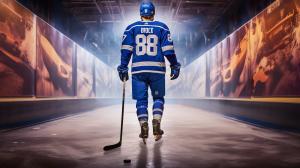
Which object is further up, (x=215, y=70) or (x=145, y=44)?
(x=215, y=70)

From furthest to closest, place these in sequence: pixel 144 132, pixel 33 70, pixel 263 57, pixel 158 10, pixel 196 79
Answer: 1. pixel 196 79
2. pixel 158 10
3. pixel 33 70
4. pixel 263 57
5. pixel 144 132

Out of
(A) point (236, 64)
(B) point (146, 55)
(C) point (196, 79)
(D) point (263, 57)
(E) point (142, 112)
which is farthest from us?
(C) point (196, 79)

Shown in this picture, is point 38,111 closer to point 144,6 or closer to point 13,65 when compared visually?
point 13,65

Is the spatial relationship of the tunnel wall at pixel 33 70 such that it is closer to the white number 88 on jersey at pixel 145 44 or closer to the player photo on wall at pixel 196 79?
the white number 88 on jersey at pixel 145 44

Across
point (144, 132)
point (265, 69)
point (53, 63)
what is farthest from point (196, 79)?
point (144, 132)

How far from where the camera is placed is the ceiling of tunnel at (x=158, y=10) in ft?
41.9

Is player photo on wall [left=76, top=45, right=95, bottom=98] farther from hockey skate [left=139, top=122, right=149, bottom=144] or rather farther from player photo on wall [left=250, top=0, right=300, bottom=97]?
hockey skate [left=139, top=122, right=149, bottom=144]

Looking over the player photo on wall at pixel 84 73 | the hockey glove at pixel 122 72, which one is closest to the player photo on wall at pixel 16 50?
the hockey glove at pixel 122 72

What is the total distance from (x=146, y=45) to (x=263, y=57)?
4.12 m

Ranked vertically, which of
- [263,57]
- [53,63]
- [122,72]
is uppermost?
[53,63]

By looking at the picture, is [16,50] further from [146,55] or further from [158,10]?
[158,10]

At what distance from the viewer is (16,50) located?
7.98m

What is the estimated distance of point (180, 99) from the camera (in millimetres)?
29500

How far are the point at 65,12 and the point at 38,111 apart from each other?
17.2 feet
